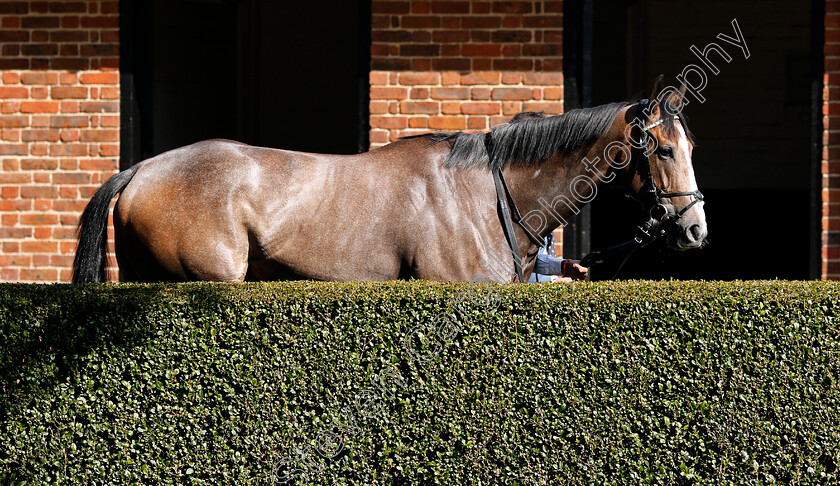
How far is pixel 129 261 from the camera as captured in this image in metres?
4.59

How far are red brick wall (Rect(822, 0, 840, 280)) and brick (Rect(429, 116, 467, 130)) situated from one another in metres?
2.65

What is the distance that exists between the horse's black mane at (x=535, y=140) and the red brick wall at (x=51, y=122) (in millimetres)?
3033

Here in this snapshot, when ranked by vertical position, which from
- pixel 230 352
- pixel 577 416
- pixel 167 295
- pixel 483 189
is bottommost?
pixel 577 416

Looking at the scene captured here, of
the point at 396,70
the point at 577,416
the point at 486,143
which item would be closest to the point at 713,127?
the point at 396,70

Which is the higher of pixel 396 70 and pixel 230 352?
pixel 396 70

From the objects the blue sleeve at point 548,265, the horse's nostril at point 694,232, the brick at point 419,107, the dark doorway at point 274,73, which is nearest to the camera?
the horse's nostril at point 694,232

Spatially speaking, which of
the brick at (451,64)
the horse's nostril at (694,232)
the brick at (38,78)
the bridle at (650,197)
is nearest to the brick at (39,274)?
the brick at (38,78)

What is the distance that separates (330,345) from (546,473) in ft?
3.67

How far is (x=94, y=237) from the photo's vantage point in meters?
4.49

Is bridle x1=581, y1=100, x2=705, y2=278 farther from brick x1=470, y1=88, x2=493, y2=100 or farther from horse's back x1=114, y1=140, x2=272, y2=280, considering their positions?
horse's back x1=114, y1=140, x2=272, y2=280

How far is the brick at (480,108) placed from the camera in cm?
613

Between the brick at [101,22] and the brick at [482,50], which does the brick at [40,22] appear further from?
the brick at [482,50]

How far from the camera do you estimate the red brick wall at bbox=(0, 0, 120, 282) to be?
6.16m

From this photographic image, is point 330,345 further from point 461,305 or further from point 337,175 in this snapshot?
point 337,175
